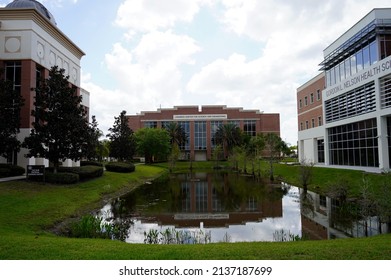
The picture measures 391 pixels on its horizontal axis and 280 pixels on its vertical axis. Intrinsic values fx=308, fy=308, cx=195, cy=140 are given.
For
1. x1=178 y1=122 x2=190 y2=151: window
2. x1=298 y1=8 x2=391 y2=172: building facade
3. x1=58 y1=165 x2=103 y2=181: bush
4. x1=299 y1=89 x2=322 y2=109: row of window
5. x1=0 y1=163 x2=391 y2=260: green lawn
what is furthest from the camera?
x1=178 y1=122 x2=190 y2=151: window

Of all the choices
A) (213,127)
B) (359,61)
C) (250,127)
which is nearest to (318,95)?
(359,61)

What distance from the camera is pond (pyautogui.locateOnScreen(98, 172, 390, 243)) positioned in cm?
1005

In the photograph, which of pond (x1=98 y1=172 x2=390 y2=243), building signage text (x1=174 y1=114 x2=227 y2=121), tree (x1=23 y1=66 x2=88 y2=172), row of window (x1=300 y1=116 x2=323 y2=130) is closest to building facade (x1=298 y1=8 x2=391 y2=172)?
row of window (x1=300 y1=116 x2=323 y2=130)

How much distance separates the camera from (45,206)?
13266 mm

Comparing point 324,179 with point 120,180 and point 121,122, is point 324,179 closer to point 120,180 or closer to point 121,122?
point 120,180

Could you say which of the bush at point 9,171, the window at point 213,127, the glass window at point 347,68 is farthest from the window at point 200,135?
the bush at point 9,171

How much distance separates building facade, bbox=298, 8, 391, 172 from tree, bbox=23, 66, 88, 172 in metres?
21.3

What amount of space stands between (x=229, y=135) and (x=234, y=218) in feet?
175

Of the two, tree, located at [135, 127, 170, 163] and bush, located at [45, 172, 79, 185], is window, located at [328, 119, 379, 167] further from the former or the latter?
tree, located at [135, 127, 170, 163]

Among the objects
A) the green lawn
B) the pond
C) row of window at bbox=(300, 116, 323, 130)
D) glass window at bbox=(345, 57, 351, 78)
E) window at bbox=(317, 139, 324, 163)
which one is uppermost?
glass window at bbox=(345, 57, 351, 78)

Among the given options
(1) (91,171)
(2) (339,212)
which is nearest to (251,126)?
(1) (91,171)

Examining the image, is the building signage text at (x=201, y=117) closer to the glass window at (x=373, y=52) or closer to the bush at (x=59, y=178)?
the glass window at (x=373, y=52)

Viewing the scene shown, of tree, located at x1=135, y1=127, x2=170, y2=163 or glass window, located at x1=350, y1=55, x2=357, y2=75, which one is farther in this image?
tree, located at x1=135, y1=127, x2=170, y2=163

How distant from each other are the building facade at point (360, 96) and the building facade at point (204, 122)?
40.9 meters
